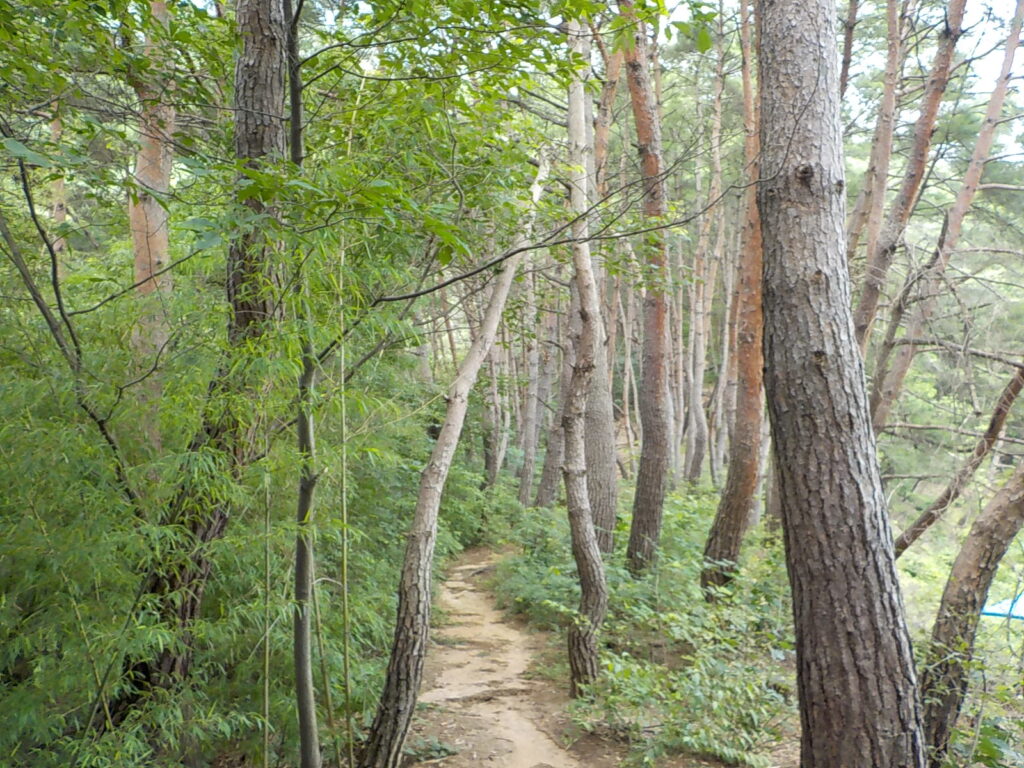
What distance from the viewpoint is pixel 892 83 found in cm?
663

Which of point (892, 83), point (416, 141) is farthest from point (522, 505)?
point (416, 141)

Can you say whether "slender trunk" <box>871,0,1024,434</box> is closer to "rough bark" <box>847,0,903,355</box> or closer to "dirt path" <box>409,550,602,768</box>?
"rough bark" <box>847,0,903,355</box>

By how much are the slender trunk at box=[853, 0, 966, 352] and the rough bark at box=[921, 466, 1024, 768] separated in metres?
2.27

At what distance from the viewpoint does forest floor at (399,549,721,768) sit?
504 centimetres

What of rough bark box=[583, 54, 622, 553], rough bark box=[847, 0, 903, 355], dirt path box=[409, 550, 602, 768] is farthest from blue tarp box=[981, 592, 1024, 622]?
rough bark box=[583, 54, 622, 553]

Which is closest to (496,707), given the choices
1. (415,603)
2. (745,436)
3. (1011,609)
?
(415,603)

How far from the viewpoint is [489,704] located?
240 inches

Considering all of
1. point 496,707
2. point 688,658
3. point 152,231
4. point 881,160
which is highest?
point 881,160

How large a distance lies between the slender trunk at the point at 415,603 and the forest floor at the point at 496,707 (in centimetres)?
51

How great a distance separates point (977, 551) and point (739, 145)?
43.2 feet

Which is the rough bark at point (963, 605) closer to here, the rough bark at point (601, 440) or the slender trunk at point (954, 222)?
the slender trunk at point (954, 222)

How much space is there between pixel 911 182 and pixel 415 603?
5508 mm

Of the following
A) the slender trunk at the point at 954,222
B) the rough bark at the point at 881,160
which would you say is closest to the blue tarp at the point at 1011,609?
the slender trunk at the point at 954,222

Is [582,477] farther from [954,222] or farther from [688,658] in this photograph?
[954,222]
